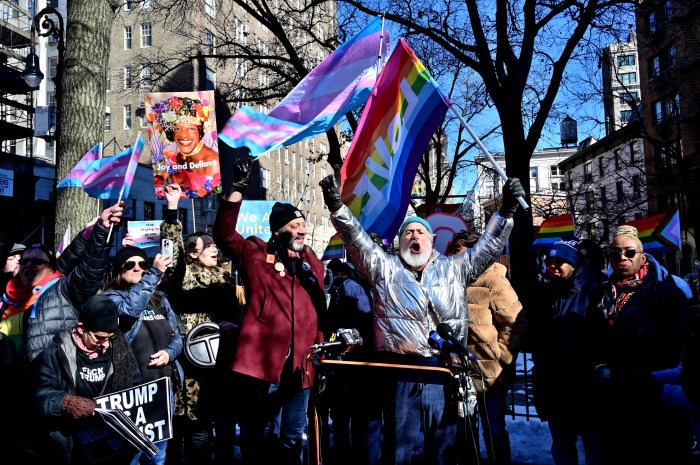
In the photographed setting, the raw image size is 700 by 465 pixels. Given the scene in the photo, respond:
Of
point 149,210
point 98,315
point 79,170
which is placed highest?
point 149,210

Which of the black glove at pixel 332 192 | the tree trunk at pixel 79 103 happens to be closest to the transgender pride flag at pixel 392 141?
the black glove at pixel 332 192

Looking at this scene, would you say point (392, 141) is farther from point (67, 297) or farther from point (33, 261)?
point (33, 261)

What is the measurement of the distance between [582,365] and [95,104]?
20.6 ft

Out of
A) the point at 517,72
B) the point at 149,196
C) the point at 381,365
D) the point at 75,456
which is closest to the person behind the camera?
the point at 75,456

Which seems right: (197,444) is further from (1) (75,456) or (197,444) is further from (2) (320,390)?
(2) (320,390)

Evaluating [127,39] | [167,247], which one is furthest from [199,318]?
[127,39]

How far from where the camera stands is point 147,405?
394 centimetres

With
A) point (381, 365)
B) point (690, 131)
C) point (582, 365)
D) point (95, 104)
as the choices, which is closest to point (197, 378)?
point (381, 365)

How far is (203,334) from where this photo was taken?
531 cm

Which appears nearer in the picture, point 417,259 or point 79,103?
point 417,259

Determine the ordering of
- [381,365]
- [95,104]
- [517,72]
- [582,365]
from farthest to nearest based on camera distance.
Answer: [517,72] < [95,104] < [582,365] < [381,365]

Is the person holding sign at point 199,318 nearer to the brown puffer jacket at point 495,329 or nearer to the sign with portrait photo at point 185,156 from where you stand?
the brown puffer jacket at point 495,329

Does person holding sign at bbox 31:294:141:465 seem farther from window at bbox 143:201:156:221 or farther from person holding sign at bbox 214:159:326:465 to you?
window at bbox 143:201:156:221

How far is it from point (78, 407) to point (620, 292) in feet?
12.1
